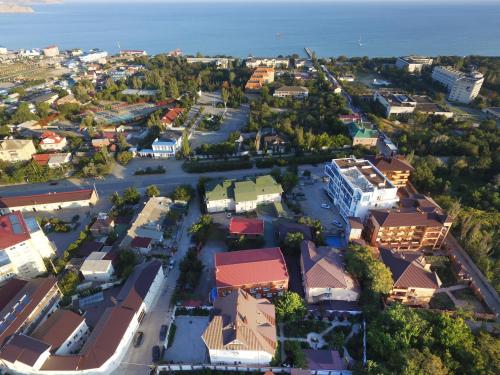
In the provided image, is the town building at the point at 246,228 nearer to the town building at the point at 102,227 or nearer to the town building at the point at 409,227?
the town building at the point at 409,227

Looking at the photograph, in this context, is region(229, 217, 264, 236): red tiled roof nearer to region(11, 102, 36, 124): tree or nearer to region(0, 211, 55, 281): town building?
region(0, 211, 55, 281): town building

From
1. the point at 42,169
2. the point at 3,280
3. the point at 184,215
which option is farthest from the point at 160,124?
the point at 3,280

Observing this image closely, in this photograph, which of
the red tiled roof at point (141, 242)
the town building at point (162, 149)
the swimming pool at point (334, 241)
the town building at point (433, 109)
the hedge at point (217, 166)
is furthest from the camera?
the town building at point (433, 109)

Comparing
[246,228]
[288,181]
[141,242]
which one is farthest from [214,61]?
[141,242]

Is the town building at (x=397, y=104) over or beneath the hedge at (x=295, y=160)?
over

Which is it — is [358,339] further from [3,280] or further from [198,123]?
[198,123]

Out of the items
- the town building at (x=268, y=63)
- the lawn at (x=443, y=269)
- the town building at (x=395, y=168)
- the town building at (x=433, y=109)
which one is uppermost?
the town building at (x=268, y=63)

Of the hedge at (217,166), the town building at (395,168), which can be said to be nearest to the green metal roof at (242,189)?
the hedge at (217,166)

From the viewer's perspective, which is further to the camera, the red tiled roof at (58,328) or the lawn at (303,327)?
the lawn at (303,327)
